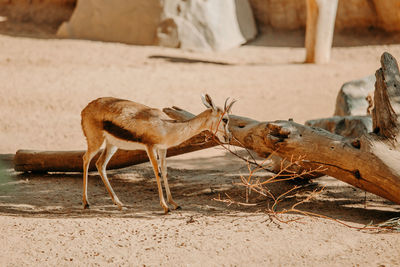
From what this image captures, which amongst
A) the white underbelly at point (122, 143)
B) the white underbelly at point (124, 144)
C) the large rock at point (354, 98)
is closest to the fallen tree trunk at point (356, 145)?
the white underbelly at point (124, 144)

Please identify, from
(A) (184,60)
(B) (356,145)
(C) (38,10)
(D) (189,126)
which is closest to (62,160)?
(D) (189,126)

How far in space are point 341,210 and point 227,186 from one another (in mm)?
1533

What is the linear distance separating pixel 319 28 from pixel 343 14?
3494 mm

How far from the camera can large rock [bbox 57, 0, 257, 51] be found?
16.3 m

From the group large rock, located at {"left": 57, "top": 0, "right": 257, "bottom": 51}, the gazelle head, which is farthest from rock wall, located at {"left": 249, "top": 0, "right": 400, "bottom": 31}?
the gazelle head

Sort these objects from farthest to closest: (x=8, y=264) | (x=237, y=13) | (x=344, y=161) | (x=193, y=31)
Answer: (x=237, y=13) → (x=193, y=31) → (x=344, y=161) → (x=8, y=264)

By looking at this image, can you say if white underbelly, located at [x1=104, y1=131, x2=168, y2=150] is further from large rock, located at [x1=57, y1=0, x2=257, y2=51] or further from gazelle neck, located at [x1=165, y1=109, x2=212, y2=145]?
large rock, located at [x1=57, y1=0, x2=257, y2=51]

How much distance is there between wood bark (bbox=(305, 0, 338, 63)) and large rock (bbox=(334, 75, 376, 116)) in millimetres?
4711

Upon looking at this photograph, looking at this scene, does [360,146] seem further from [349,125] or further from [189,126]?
[349,125]

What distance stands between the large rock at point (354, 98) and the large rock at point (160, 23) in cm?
734

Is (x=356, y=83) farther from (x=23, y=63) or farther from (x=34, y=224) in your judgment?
(x=23, y=63)

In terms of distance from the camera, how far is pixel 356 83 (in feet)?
32.3

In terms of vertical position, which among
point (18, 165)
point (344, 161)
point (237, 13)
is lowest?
point (18, 165)

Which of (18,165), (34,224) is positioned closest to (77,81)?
(18,165)
